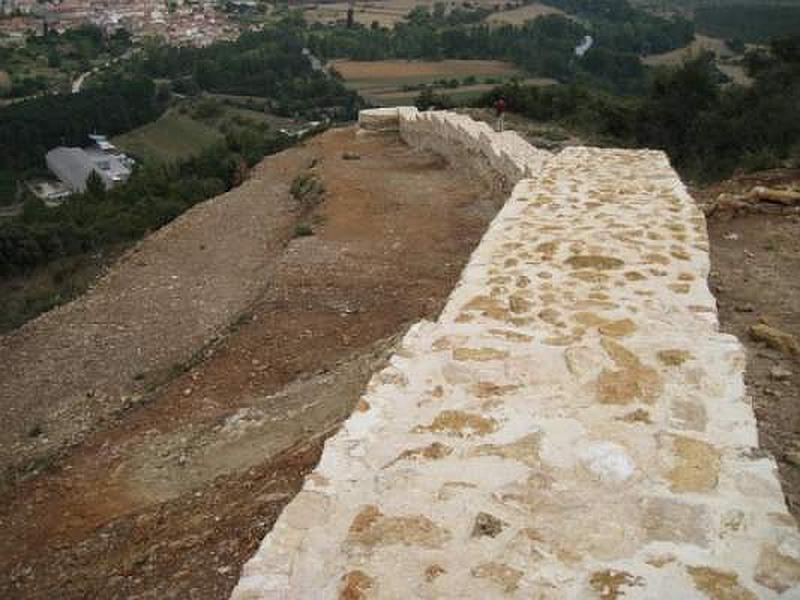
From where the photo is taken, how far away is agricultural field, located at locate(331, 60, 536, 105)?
53.8m

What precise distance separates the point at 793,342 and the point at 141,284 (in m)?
8.63

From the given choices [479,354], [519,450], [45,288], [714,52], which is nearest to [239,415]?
[479,354]

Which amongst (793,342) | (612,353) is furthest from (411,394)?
(793,342)

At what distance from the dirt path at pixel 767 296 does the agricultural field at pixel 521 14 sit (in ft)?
274

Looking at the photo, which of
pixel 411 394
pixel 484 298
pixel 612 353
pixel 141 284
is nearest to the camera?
pixel 411 394

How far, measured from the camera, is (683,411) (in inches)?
133

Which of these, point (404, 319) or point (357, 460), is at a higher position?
point (357, 460)

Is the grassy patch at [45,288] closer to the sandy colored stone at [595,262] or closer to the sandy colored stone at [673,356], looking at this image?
the sandy colored stone at [595,262]

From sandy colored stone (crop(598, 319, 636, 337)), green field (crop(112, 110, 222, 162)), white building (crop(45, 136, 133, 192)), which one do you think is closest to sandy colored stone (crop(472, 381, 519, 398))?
sandy colored stone (crop(598, 319, 636, 337))

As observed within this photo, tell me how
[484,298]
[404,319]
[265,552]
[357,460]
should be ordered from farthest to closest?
1. [404,319]
2. [484,298]
3. [357,460]
4. [265,552]


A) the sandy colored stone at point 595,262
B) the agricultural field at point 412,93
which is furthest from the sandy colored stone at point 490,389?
the agricultural field at point 412,93

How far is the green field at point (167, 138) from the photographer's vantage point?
161 ft

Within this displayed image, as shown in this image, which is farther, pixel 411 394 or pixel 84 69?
pixel 84 69

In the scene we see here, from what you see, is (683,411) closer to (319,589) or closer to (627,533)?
(627,533)
